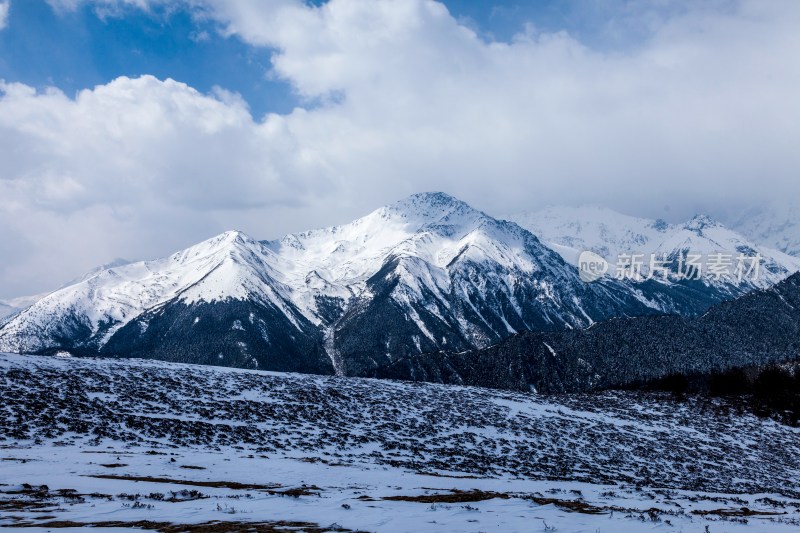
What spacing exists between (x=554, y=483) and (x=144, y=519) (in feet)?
74.7

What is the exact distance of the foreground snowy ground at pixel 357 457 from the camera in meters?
18.0

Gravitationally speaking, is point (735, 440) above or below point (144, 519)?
below

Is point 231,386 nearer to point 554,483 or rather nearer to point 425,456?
point 425,456

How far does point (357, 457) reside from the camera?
35594 millimetres

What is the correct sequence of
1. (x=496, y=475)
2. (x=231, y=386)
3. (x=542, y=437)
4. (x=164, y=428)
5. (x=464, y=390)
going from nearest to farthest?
(x=496, y=475) → (x=164, y=428) → (x=542, y=437) → (x=231, y=386) → (x=464, y=390)

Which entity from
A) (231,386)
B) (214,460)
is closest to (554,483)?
(214,460)

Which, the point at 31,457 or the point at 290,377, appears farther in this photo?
the point at 290,377

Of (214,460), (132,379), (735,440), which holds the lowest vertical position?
(735,440)

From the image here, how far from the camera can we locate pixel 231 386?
166ft

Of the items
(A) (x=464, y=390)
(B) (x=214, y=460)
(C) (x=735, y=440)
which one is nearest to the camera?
(B) (x=214, y=460)

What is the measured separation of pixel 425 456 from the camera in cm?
3775

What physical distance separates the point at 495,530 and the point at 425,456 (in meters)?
22.1

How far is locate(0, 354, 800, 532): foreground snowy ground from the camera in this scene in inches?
711

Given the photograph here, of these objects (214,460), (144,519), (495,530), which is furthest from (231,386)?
(495,530)
